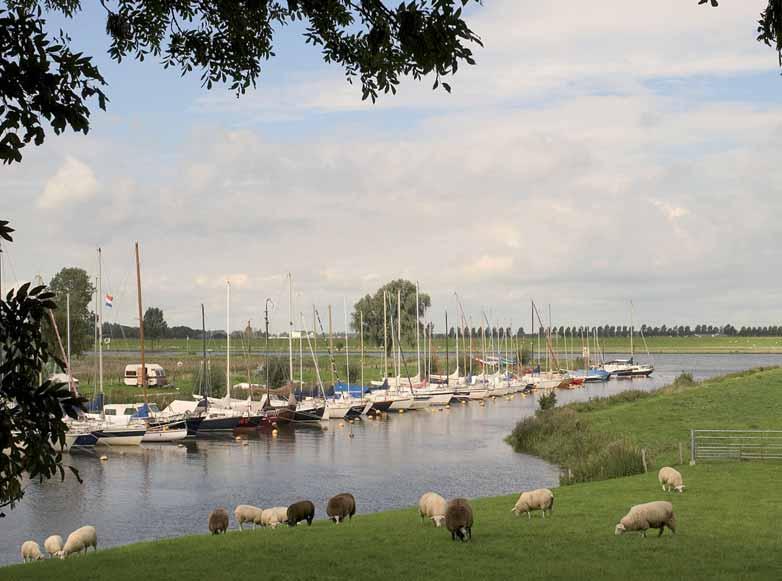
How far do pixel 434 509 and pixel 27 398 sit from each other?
18.7 meters

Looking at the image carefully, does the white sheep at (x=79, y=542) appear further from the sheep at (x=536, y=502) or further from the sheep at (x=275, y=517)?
the sheep at (x=536, y=502)

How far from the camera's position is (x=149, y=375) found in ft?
366

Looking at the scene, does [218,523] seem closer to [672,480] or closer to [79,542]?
[79,542]

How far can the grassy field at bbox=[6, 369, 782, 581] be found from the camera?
65.5ft

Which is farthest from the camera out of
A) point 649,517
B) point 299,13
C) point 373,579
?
point 649,517

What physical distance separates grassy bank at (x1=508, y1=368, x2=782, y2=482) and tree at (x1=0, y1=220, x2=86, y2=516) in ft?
108

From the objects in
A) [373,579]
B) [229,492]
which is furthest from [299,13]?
[229,492]

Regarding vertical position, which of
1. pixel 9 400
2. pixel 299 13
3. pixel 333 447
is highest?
pixel 299 13

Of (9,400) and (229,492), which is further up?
(9,400)

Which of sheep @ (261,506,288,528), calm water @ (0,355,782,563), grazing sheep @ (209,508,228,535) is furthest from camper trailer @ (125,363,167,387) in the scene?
sheep @ (261,506,288,528)

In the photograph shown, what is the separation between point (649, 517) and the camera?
76.3ft

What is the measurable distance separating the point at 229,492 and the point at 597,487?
22.4m

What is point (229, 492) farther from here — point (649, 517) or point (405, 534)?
point (649, 517)

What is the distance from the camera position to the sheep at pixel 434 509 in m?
26.1
